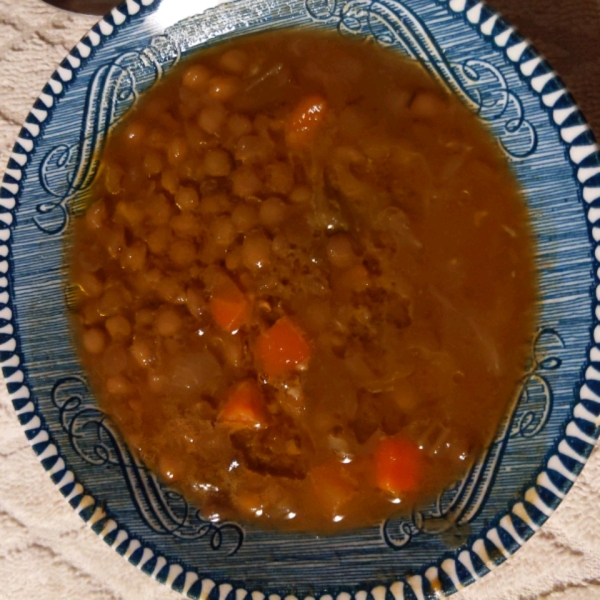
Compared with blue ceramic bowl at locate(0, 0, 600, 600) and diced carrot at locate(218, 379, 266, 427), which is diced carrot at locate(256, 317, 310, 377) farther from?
blue ceramic bowl at locate(0, 0, 600, 600)

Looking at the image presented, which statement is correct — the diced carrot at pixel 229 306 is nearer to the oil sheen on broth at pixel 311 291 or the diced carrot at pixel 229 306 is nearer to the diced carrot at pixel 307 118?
the oil sheen on broth at pixel 311 291

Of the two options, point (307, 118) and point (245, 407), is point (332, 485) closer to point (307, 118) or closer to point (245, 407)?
point (245, 407)

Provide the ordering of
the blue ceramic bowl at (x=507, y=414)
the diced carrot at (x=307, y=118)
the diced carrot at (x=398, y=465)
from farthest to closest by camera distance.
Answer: the diced carrot at (x=307, y=118) < the diced carrot at (x=398, y=465) < the blue ceramic bowl at (x=507, y=414)

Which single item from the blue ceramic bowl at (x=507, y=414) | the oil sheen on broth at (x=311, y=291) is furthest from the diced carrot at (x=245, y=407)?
the blue ceramic bowl at (x=507, y=414)

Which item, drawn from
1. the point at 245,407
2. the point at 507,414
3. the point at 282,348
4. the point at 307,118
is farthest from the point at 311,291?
the point at 507,414

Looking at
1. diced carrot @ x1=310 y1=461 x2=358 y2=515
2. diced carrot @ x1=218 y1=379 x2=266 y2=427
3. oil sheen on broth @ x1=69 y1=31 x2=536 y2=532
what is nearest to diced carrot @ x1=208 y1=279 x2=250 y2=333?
oil sheen on broth @ x1=69 y1=31 x2=536 y2=532

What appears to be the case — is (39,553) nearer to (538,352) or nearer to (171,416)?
(171,416)
